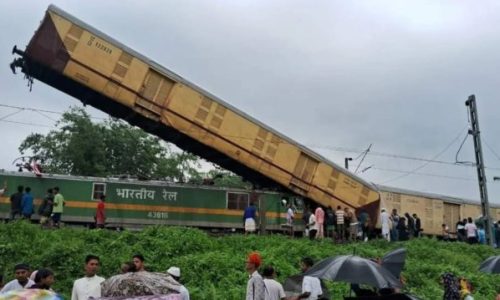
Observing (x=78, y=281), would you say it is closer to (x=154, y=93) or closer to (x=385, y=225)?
(x=154, y=93)

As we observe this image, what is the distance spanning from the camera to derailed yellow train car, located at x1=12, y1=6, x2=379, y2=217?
17.5 meters

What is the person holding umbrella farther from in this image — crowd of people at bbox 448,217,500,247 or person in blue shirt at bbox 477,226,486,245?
person in blue shirt at bbox 477,226,486,245

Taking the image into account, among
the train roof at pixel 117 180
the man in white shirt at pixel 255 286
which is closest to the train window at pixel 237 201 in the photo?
the train roof at pixel 117 180

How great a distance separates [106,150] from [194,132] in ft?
66.8

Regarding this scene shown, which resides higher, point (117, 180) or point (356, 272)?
point (117, 180)

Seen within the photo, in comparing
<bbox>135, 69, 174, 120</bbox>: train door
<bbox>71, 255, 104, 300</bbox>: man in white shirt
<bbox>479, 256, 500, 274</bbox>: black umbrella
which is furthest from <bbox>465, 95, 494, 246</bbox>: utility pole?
<bbox>71, 255, 104, 300</bbox>: man in white shirt

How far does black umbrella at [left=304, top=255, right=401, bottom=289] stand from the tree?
29031mm

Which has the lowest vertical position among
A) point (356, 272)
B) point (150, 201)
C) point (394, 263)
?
point (356, 272)

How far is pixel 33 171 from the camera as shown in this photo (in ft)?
62.5

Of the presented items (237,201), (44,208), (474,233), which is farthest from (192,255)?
(474,233)

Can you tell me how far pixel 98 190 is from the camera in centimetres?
1952

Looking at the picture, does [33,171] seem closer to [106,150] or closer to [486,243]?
[486,243]

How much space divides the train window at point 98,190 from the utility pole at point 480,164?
13.9m

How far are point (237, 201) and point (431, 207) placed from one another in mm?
11494
